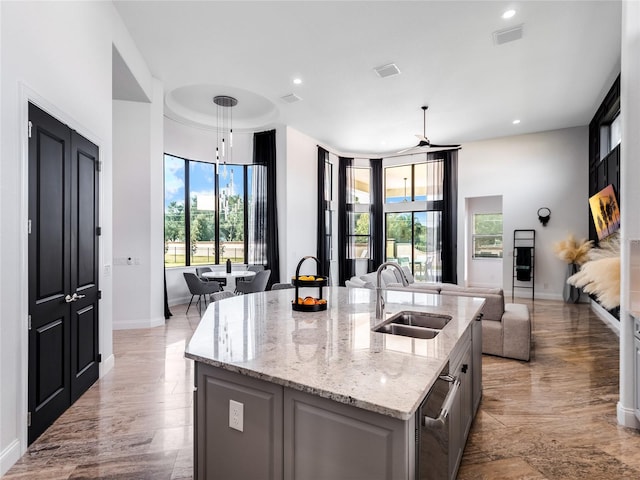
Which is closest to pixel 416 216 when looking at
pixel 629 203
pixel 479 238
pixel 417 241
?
pixel 417 241

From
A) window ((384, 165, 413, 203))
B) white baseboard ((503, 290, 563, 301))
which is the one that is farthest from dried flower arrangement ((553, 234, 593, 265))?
window ((384, 165, 413, 203))

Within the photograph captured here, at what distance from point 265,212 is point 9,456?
6004mm

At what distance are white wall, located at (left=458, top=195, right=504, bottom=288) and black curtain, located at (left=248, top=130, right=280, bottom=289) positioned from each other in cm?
554

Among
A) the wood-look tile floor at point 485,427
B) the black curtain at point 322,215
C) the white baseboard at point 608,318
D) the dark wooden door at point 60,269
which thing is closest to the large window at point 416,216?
the black curtain at point 322,215

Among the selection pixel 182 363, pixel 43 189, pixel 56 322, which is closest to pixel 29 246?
pixel 43 189

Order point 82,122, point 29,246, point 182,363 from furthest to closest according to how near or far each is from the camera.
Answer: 1. point 182,363
2. point 82,122
3. point 29,246

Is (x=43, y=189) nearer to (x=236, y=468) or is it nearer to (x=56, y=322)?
(x=56, y=322)

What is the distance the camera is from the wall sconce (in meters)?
8.16

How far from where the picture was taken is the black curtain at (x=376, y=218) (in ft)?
33.7

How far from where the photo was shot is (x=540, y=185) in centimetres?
826

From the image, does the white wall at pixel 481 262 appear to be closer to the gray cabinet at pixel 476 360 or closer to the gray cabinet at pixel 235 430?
the gray cabinet at pixel 476 360

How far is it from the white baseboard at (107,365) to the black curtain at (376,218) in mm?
7480

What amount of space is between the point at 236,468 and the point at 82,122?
337 centimetres

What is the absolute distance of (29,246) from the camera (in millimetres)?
2389
